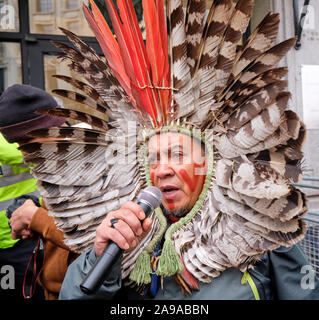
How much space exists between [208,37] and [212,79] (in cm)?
13

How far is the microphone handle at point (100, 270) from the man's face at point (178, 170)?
0.93 ft

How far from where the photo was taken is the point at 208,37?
3.01ft

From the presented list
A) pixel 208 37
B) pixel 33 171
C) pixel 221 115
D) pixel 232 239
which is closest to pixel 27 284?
pixel 33 171

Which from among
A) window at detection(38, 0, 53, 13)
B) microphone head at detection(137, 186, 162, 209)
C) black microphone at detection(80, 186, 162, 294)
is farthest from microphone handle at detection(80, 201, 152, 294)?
window at detection(38, 0, 53, 13)

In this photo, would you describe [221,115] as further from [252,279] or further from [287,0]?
[287,0]

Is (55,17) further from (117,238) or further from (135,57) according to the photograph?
(117,238)

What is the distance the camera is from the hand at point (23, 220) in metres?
1.19

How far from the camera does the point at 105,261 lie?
65 cm

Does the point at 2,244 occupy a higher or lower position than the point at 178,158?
lower

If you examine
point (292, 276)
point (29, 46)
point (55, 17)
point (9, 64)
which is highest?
point (55, 17)

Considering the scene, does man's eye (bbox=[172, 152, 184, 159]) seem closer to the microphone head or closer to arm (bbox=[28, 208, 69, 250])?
the microphone head

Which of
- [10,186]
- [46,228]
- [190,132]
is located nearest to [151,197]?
[190,132]

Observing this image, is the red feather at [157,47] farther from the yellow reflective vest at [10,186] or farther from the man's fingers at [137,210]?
the yellow reflective vest at [10,186]

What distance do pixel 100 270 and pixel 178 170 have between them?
39 centimetres
